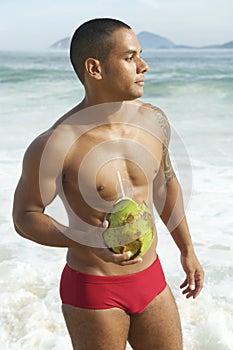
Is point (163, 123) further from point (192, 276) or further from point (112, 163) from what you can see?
point (192, 276)

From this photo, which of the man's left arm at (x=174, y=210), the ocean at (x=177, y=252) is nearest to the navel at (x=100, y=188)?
the man's left arm at (x=174, y=210)

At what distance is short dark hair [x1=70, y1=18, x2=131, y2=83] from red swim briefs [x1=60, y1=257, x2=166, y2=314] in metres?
0.79

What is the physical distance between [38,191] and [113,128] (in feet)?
1.35

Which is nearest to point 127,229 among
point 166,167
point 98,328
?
point 98,328

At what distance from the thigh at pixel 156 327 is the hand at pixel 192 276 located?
0.14m

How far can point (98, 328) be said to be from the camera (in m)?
2.28

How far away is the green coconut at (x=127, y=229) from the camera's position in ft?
6.70

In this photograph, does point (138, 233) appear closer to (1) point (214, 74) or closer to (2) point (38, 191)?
(2) point (38, 191)

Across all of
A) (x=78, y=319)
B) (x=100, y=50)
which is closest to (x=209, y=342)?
(x=78, y=319)

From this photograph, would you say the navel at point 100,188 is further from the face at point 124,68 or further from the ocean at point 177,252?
the ocean at point 177,252

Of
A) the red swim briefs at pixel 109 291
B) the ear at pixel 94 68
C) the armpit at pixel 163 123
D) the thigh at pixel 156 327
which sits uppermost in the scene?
the ear at pixel 94 68

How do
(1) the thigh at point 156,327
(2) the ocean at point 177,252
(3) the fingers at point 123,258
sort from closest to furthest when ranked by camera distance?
(3) the fingers at point 123,258, (1) the thigh at point 156,327, (2) the ocean at point 177,252

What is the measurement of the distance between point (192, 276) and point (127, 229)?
25.2 inches

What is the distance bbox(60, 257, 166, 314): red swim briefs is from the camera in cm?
232
